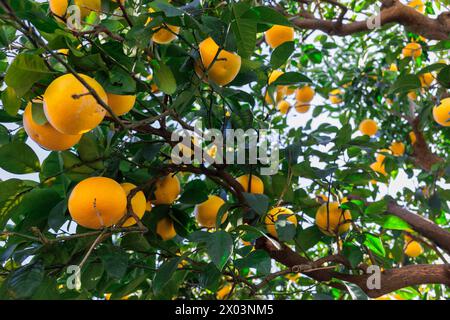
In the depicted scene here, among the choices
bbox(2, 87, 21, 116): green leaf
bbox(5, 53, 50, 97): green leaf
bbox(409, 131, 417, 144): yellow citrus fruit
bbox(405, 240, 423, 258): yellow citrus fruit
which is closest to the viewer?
bbox(5, 53, 50, 97): green leaf

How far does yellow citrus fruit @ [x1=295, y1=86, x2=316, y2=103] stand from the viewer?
2820 millimetres

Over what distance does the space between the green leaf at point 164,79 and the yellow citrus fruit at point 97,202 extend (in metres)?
0.23

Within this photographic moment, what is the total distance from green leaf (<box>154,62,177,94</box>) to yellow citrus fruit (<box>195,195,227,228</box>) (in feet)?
1.55

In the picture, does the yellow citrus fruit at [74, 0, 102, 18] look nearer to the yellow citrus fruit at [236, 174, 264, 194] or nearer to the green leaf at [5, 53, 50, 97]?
the green leaf at [5, 53, 50, 97]

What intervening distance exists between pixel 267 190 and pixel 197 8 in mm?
664

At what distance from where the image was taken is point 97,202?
98cm

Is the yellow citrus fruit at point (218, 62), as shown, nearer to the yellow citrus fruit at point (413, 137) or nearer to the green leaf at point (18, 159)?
the green leaf at point (18, 159)

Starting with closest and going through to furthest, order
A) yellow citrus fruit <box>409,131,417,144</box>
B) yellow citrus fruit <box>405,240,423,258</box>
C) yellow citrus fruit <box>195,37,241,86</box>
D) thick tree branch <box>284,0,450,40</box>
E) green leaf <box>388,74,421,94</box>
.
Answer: yellow citrus fruit <box>195,37,241,86</box> < green leaf <box>388,74,421,94</box> < thick tree branch <box>284,0,450,40</box> < yellow citrus fruit <box>405,240,423,258</box> < yellow citrus fruit <box>409,131,417,144</box>

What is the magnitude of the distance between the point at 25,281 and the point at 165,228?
1.58 ft

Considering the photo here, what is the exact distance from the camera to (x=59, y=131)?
3.08 feet

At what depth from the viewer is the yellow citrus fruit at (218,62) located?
1062 millimetres

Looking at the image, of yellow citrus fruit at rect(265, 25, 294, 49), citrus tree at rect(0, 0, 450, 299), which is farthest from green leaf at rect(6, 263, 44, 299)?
yellow citrus fruit at rect(265, 25, 294, 49)

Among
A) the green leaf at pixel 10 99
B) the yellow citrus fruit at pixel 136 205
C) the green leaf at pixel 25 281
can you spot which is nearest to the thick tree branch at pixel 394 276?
the yellow citrus fruit at pixel 136 205
